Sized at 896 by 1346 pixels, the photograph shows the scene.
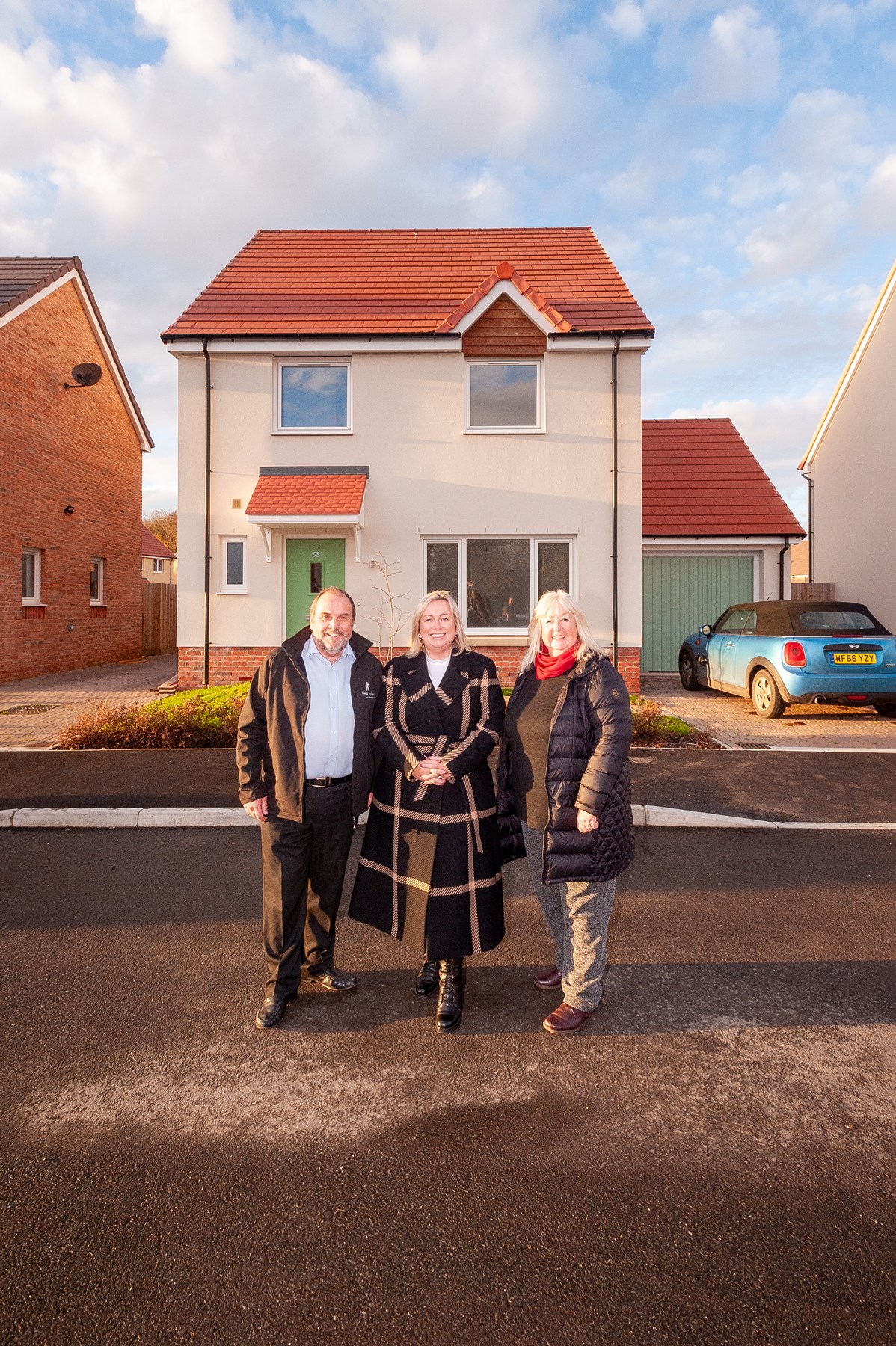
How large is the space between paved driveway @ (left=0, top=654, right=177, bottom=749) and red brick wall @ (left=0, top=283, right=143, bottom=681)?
33.8 inches

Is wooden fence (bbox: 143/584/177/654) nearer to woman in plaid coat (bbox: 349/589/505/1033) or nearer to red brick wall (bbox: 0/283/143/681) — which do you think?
red brick wall (bbox: 0/283/143/681)

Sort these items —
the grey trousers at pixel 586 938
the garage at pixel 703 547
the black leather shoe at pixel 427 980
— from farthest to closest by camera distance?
the garage at pixel 703 547 < the black leather shoe at pixel 427 980 < the grey trousers at pixel 586 938

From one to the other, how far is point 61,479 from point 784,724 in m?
15.5

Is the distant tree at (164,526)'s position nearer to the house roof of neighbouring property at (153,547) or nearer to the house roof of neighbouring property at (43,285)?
the house roof of neighbouring property at (153,547)

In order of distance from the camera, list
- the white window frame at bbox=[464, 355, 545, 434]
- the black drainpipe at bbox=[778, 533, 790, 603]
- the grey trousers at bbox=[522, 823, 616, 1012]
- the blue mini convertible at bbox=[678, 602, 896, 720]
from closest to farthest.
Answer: the grey trousers at bbox=[522, 823, 616, 1012] < the blue mini convertible at bbox=[678, 602, 896, 720] < the white window frame at bbox=[464, 355, 545, 434] < the black drainpipe at bbox=[778, 533, 790, 603]

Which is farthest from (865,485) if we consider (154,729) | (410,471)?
(154,729)

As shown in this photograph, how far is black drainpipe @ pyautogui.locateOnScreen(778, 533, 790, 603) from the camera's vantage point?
1628 centimetres

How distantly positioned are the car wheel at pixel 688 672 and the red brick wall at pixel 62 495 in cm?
1278

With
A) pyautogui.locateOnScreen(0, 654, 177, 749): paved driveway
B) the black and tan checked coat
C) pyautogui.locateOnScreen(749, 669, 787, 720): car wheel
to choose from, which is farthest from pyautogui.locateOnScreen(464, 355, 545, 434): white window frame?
the black and tan checked coat

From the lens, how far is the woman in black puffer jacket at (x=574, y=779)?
10.5ft

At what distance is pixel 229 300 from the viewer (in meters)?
14.0

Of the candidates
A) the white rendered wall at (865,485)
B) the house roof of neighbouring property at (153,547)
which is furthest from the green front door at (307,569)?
the house roof of neighbouring property at (153,547)

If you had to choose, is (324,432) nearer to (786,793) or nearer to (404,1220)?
(786,793)

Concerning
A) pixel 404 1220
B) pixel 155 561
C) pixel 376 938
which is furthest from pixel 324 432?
pixel 155 561
